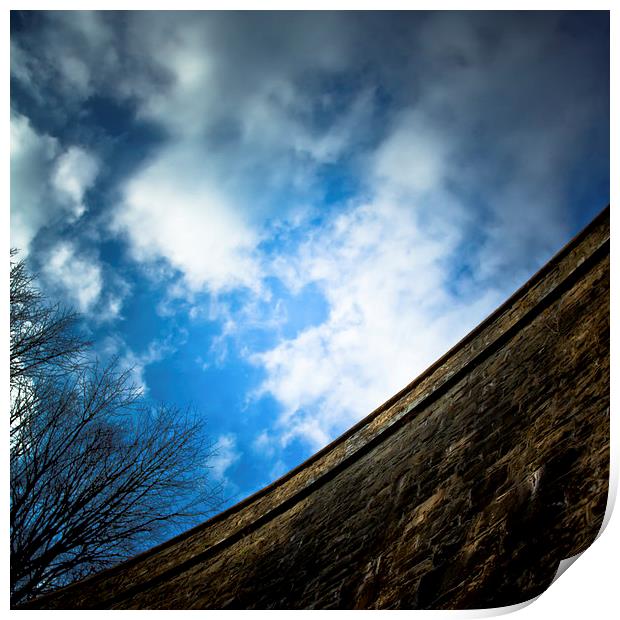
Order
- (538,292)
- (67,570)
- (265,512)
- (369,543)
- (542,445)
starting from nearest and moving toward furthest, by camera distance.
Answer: (542,445) → (369,543) → (538,292) → (265,512) → (67,570)

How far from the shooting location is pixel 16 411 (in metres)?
5.68

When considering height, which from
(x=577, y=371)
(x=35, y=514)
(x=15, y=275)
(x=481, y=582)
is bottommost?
(x=481, y=582)

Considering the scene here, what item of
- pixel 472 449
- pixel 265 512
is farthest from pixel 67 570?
pixel 472 449

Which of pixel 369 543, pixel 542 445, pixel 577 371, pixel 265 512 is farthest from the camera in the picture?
pixel 265 512

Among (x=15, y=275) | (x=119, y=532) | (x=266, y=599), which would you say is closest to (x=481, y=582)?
(x=266, y=599)

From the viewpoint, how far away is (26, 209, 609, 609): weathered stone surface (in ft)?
7.96

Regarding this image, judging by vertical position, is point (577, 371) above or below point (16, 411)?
below

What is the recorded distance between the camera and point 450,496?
10.7 ft

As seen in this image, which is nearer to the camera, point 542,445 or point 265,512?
point 542,445

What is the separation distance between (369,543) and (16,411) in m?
4.75

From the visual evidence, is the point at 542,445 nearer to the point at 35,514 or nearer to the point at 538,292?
the point at 538,292

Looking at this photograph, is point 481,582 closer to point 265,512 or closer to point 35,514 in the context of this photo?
point 265,512

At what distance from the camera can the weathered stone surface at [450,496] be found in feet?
7.96

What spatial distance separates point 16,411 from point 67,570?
2.25 metres
